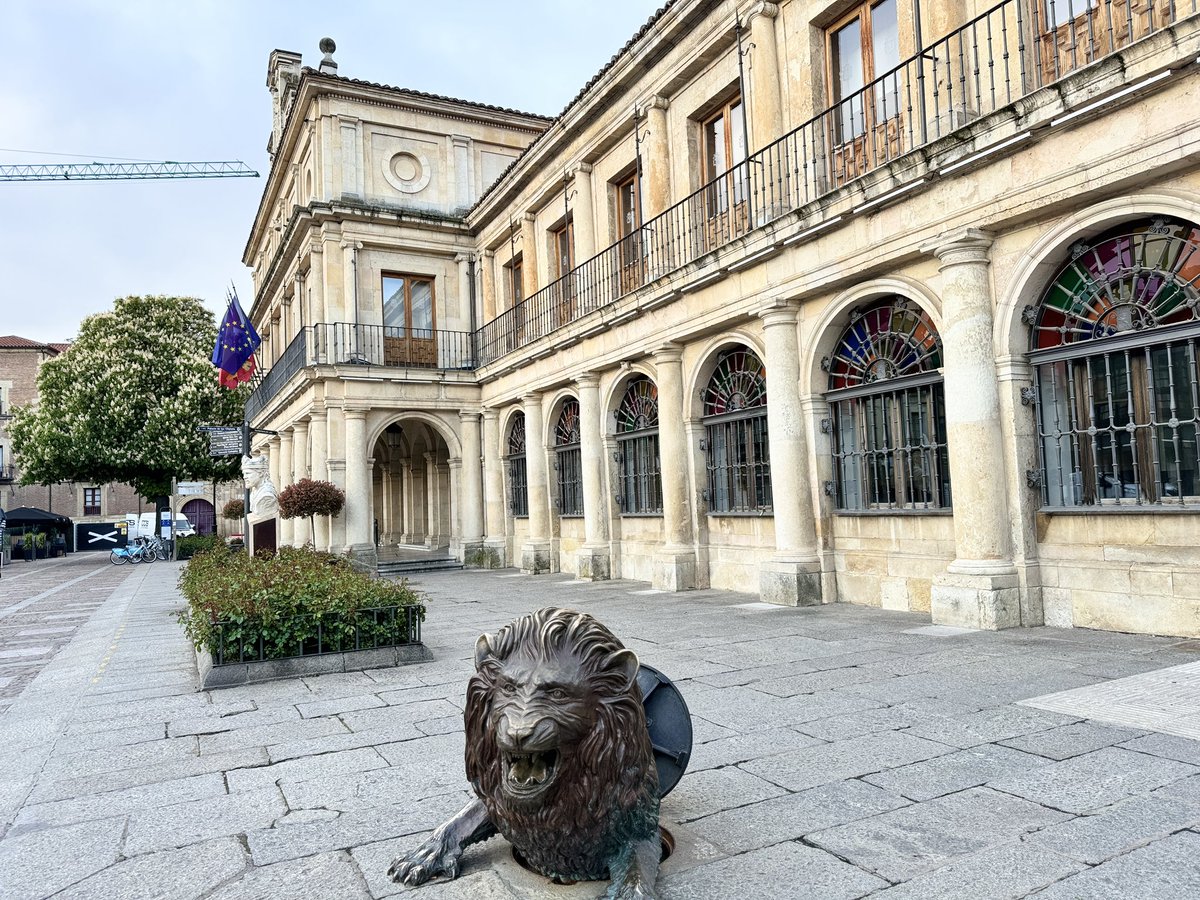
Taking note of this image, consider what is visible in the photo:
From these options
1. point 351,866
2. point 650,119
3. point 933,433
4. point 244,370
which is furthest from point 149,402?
point 351,866

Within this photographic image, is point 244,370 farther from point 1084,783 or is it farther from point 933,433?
point 1084,783

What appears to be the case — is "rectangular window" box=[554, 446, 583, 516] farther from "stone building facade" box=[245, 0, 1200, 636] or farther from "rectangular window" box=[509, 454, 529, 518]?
"rectangular window" box=[509, 454, 529, 518]

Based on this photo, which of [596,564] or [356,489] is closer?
[596,564]

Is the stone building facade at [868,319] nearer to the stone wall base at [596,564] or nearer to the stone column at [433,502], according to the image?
the stone wall base at [596,564]

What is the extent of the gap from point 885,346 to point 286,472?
20839 mm

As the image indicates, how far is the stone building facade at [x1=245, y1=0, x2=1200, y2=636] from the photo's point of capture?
6.90 metres

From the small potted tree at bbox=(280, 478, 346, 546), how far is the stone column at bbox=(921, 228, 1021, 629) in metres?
13.5

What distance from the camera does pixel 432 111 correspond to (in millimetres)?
20938

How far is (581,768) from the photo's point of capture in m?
2.53

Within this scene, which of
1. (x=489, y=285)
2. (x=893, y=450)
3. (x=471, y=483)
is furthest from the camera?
(x=489, y=285)

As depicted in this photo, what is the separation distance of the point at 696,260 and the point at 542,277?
7.03 meters

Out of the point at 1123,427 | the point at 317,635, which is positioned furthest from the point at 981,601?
the point at 317,635

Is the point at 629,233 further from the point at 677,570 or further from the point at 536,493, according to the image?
the point at 677,570

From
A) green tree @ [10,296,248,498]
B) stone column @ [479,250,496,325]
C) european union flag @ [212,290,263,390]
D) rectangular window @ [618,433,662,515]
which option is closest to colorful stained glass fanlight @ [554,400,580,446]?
rectangular window @ [618,433,662,515]
